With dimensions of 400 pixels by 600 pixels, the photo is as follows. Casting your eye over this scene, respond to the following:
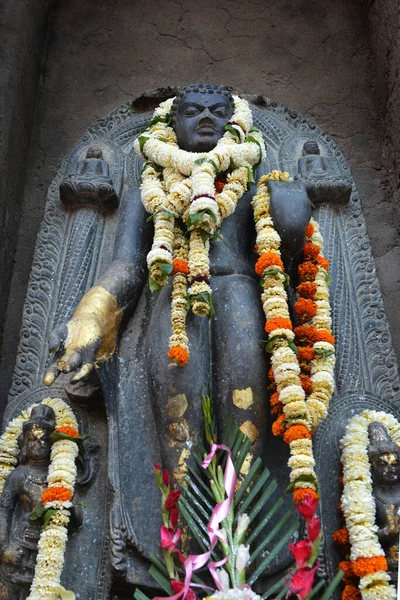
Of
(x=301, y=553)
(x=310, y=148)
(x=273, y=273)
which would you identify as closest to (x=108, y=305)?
(x=273, y=273)

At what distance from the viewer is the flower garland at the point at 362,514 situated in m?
3.01

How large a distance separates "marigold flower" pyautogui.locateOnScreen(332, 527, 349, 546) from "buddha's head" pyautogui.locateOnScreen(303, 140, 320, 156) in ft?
8.25

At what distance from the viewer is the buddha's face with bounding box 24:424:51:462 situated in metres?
3.43

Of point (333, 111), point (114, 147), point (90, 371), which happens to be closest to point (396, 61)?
point (333, 111)

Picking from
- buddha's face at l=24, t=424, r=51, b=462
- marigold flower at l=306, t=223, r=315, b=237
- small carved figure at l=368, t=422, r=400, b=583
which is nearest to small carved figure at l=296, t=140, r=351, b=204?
marigold flower at l=306, t=223, r=315, b=237

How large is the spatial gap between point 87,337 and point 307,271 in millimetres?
1224

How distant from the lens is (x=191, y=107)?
4.27 metres

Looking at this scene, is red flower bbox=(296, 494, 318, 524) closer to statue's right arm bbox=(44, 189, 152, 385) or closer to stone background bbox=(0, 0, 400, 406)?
statue's right arm bbox=(44, 189, 152, 385)

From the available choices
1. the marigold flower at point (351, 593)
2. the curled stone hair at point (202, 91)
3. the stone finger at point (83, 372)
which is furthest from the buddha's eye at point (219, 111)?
the marigold flower at point (351, 593)

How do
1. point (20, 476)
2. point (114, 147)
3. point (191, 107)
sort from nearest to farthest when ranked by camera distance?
point (20, 476) → point (191, 107) → point (114, 147)

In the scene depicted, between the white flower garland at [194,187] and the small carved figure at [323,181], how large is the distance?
0.55m

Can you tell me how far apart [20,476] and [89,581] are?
0.57m

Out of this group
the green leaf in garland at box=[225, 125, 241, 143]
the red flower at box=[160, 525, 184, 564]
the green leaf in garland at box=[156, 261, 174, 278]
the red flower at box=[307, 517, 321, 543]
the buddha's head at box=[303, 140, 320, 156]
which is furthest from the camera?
the buddha's head at box=[303, 140, 320, 156]

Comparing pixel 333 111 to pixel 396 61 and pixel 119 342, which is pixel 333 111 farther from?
pixel 119 342
